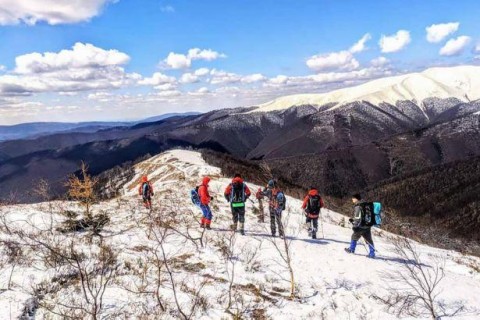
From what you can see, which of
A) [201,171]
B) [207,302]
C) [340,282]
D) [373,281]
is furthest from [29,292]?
[201,171]

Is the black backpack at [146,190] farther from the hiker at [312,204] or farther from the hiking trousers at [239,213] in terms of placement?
the hiker at [312,204]

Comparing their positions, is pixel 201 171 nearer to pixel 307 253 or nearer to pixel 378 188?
pixel 307 253

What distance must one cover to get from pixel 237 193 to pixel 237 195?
0.26 feet

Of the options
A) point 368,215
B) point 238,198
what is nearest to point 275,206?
point 238,198

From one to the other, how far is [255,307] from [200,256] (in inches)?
141

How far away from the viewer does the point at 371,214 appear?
14.1m

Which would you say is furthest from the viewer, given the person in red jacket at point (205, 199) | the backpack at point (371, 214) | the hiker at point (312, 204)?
the hiker at point (312, 204)

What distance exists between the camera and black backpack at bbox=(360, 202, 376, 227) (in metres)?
14.1

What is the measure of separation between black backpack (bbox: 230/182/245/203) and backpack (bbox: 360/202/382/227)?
463cm

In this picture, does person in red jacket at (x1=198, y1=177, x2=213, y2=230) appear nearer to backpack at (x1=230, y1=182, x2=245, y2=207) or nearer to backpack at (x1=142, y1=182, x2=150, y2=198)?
backpack at (x1=230, y1=182, x2=245, y2=207)

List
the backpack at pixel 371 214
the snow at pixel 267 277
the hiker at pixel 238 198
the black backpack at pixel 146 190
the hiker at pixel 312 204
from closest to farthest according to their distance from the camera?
1. the snow at pixel 267 277
2. the backpack at pixel 371 214
3. the hiker at pixel 238 198
4. the hiker at pixel 312 204
5. the black backpack at pixel 146 190

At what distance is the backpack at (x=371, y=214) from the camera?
46.2ft

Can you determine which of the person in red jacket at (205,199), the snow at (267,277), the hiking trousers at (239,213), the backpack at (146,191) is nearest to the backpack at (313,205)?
the snow at (267,277)

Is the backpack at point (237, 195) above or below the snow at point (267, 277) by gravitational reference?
above
